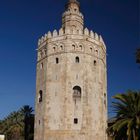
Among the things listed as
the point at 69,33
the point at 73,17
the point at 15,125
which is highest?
the point at 73,17

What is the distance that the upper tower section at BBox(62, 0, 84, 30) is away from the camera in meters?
38.8

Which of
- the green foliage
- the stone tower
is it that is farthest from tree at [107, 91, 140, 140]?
the green foliage

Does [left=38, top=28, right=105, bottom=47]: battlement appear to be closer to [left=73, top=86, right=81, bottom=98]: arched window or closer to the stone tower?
the stone tower

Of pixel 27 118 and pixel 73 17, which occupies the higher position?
pixel 73 17

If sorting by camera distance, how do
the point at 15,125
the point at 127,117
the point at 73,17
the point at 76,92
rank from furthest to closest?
1. the point at 15,125
2. the point at 73,17
3. the point at 76,92
4. the point at 127,117

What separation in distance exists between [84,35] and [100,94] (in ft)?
23.0

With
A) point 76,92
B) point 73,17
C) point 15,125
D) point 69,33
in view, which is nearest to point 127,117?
point 76,92

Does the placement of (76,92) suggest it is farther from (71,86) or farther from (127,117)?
(127,117)

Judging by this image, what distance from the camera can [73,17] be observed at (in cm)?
3900

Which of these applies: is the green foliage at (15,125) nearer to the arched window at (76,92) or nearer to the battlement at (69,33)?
the arched window at (76,92)

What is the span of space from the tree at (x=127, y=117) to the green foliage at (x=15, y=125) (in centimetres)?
1927

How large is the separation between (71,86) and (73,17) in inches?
358

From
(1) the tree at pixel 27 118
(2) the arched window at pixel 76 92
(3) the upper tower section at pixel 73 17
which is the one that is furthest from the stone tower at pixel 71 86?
(1) the tree at pixel 27 118

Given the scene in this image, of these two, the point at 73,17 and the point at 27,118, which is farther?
the point at 27,118
